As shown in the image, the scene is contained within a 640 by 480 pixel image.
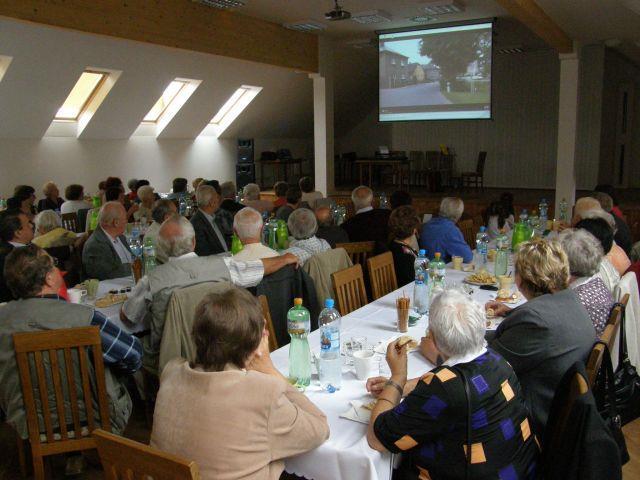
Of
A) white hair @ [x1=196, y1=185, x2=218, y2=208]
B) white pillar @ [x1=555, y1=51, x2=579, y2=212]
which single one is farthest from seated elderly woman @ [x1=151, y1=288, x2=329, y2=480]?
white pillar @ [x1=555, y1=51, x2=579, y2=212]

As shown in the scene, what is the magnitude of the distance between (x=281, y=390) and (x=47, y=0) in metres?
5.45

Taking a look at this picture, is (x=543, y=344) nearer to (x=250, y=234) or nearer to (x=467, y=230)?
(x=250, y=234)

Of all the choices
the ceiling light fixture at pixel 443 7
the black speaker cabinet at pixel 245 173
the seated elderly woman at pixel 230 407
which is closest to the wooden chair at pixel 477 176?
the black speaker cabinet at pixel 245 173

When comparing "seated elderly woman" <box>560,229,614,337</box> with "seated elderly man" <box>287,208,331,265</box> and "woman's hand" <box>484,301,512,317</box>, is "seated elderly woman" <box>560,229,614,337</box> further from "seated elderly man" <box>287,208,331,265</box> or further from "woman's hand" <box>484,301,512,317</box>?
"seated elderly man" <box>287,208,331,265</box>

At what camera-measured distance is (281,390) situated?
5.45 ft

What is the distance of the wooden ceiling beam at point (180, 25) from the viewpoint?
580cm

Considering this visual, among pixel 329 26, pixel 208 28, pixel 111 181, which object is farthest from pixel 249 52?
pixel 111 181

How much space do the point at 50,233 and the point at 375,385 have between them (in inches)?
149

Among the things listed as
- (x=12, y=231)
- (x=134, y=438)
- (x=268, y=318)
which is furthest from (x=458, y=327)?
→ (x=12, y=231)

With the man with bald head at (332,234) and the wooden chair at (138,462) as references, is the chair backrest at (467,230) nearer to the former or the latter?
the man with bald head at (332,234)

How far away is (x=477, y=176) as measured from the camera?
13.3m

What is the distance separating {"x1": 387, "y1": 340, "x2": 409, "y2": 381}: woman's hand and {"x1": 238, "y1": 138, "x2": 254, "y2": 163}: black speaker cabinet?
11738 millimetres

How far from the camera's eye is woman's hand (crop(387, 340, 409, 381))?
196 centimetres

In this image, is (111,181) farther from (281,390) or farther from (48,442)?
(281,390)
